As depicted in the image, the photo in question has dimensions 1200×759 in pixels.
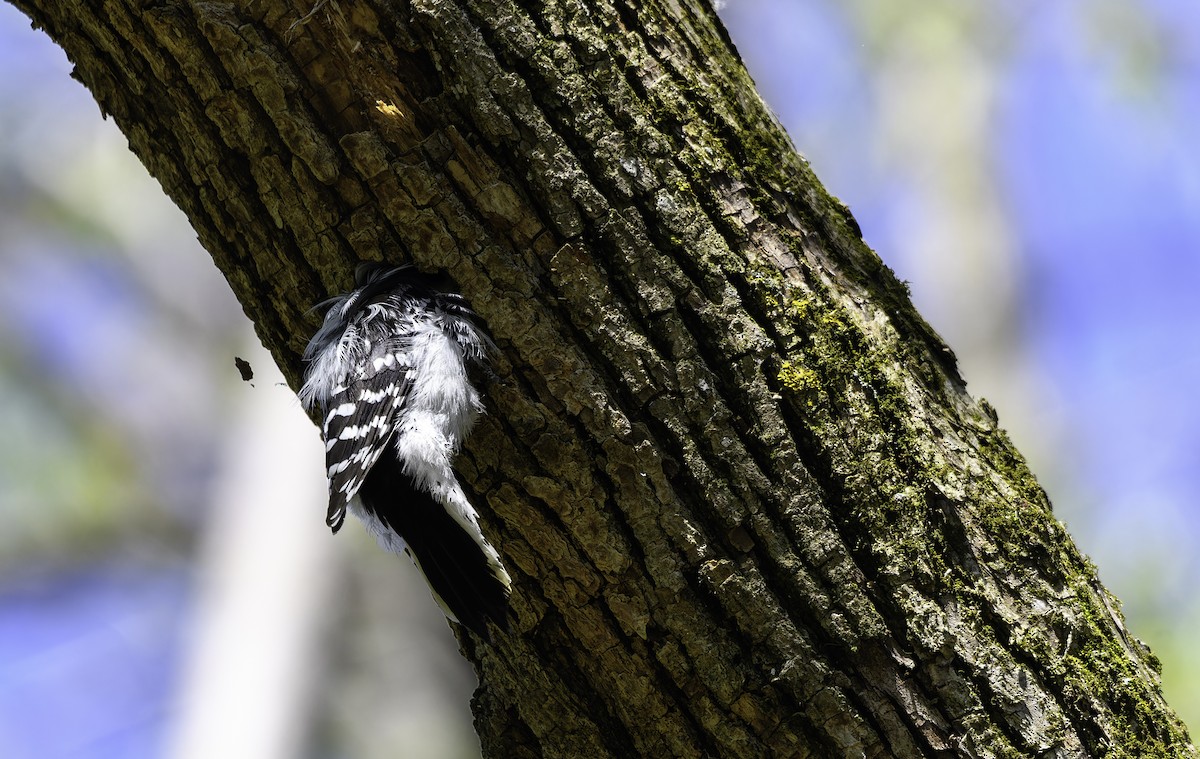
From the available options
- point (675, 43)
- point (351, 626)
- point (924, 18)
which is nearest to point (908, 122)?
point (924, 18)

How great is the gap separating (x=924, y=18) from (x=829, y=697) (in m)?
10.2

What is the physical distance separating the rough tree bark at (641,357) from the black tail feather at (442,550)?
0.26 feet

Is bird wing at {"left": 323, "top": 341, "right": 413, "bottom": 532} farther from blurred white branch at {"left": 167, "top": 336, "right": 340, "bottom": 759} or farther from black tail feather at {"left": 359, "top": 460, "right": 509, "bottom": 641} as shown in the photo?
blurred white branch at {"left": 167, "top": 336, "right": 340, "bottom": 759}

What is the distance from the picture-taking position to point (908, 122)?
10320 millimetres

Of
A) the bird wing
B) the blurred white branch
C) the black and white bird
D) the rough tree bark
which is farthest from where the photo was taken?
the blurred white branch

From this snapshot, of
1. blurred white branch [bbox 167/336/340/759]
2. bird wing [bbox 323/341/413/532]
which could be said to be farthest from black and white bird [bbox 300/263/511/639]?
blurred white branch [bbox 167/336/340/759]

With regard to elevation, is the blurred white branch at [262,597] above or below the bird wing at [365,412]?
above

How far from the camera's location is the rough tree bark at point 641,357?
176 cm

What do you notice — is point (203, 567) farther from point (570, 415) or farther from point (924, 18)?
point (924, 18)

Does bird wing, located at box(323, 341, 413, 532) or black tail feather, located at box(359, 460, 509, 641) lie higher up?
bird wing, located at box(323, 341, 413, 532)

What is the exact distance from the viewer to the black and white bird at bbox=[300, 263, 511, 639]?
75.1 inches

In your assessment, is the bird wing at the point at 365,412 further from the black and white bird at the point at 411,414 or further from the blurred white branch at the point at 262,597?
the blurred white branch at the point at 262,597

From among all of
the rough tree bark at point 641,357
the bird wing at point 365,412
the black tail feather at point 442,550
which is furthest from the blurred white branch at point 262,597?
the rough tree bark at point 641,357

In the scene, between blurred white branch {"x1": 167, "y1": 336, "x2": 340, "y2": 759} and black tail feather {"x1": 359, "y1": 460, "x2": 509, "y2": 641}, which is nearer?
black tail feather {"x1": 359, "y1": 460, "x2": 509, "y2": 641}
